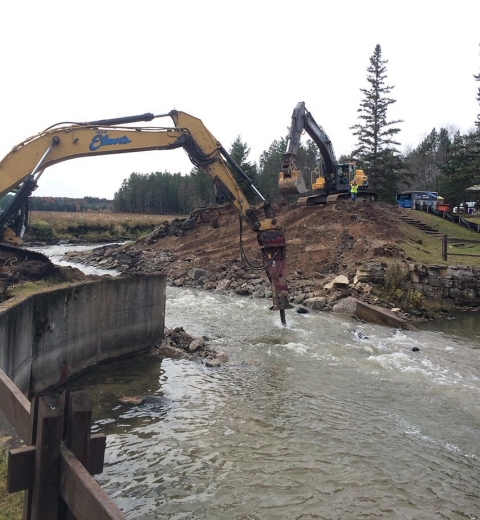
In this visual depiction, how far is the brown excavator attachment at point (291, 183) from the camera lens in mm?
17672

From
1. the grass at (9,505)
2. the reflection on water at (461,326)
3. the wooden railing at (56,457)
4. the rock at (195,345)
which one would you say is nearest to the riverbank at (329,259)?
the reflection on water at (461,326)

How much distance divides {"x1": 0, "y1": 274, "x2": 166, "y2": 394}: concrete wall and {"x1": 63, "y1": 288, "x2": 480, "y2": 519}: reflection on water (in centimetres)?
53

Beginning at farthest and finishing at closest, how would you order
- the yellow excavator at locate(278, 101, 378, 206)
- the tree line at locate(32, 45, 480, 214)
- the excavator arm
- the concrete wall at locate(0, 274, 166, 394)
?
the tree line at locate(32, 45, 480, 214) < the yellow excavator at locate(278, 101, 378, 206) < the excavator arm < the concrete wall at locate(0, 274, 166, 394)

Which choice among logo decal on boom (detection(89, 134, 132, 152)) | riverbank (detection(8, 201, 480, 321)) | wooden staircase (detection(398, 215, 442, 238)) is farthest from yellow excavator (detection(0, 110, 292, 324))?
wooden staircase (detection(398, 215, 442, 238))

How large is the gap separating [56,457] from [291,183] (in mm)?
15692

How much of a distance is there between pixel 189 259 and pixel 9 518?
22538 mm

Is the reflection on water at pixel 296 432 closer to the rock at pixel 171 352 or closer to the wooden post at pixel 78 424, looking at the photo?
the rock at pixel 171 352

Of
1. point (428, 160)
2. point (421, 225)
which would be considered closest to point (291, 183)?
point (421, 225)

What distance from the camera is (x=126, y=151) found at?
13711mm

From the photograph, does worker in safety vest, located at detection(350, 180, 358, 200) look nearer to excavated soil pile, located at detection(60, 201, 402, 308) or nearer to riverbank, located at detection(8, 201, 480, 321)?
excavated soil pile, located at detection(60, 201, 402, 308)

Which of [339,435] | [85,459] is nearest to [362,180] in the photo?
[339,435]

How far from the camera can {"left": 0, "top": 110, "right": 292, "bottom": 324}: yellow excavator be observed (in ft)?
40.4

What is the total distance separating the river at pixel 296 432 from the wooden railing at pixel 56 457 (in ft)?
9.12

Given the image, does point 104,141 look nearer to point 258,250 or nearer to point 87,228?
point 258,250
